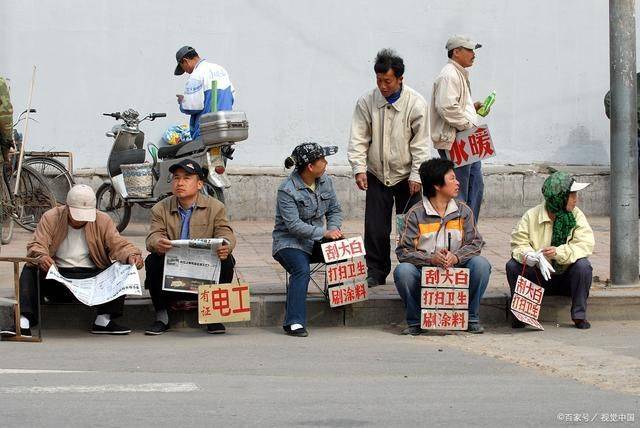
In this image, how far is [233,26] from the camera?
42.7 feet

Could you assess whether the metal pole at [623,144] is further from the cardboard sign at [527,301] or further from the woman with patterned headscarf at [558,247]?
the cardboard sign at [527,301]

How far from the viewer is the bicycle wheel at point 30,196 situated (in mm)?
12125

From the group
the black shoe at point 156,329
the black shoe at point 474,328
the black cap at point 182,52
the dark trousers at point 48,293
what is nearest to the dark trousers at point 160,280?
the black shoe at point 156,329

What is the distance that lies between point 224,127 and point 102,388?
4.51 meters

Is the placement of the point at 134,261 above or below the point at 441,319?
above

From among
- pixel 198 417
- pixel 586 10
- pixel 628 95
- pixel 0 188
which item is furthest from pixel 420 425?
pixel 586 10

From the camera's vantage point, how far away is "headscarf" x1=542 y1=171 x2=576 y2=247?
8969mm

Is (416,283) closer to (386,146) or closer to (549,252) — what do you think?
(549,252)

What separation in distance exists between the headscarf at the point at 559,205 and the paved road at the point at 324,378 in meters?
0.65

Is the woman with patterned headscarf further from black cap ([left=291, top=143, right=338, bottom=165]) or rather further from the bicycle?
the bicycle

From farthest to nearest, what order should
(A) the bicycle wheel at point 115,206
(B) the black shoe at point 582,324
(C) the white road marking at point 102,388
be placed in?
(A) the bicycle wheel at point 115,206 → (B) the black shoe at point 582,324 → (C) the white road marking at point 102,388

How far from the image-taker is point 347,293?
902cm

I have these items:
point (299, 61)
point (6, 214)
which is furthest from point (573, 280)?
point (6, 214)

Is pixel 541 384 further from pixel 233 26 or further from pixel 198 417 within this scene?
pixel 233 26
